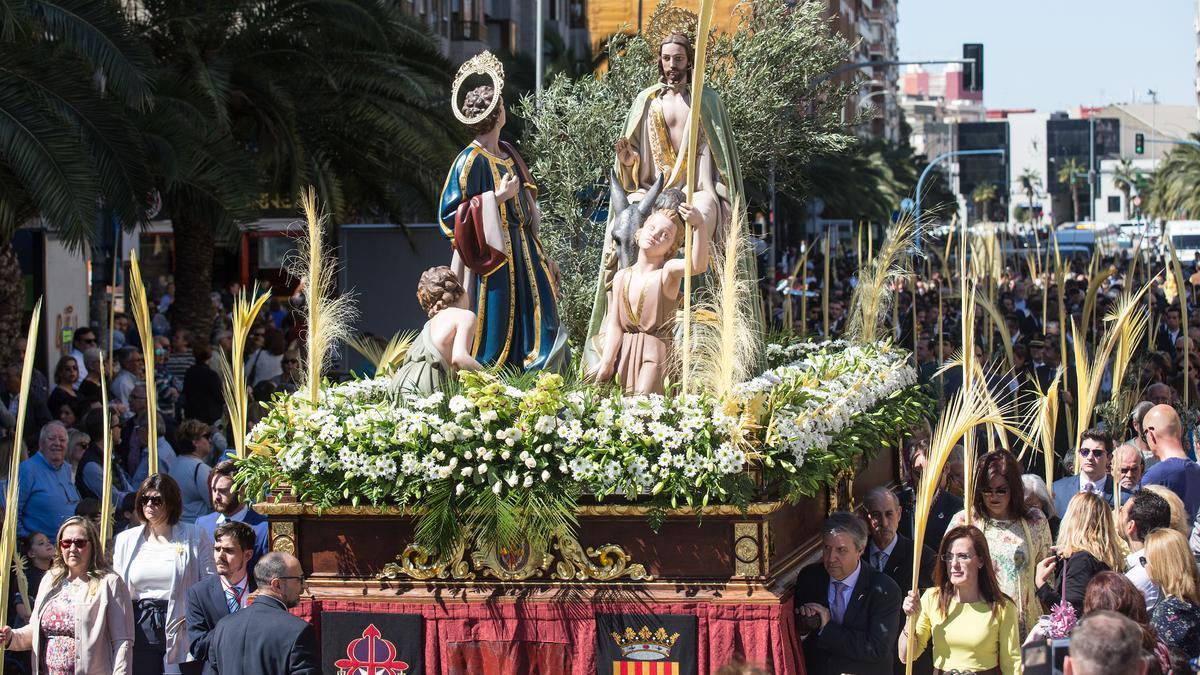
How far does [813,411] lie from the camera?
8.06 meters

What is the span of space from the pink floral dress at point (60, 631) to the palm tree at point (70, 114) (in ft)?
21.2

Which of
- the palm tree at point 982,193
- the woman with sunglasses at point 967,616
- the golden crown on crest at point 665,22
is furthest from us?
the palm tree at point 982,193

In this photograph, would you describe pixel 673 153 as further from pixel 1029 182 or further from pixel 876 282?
pixel 1029 182

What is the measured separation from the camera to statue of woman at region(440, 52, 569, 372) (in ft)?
32.4

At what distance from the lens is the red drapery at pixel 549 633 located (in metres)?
7.47

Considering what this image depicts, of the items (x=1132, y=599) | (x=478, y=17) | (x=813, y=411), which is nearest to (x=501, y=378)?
(x=813, y=411)

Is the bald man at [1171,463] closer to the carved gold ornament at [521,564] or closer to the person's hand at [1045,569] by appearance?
the person's hand at [1045,569]

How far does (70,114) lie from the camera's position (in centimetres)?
1358

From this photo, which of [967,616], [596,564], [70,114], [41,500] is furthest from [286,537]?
[70,114]

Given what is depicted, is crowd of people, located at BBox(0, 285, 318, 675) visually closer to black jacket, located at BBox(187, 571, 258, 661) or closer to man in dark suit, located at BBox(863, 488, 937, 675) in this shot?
black jacket, located at BBox(187, 571, 258, 661)

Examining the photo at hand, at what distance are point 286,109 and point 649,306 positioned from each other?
9589 millimetres

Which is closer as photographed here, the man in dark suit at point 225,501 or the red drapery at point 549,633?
the red drapery at point 549,633

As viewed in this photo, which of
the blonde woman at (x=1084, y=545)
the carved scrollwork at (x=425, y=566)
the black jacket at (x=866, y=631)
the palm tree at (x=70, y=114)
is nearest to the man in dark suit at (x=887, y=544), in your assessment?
the black jacket at (x=866, y=631)

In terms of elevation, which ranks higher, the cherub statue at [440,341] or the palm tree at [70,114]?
the palm tree at [70,114]
